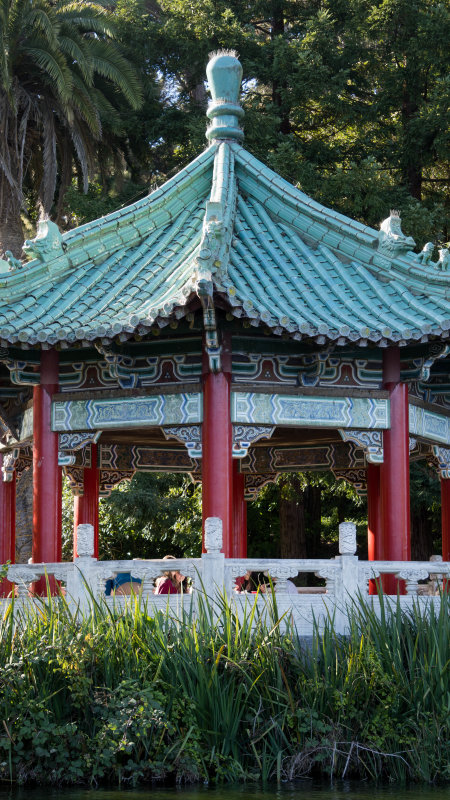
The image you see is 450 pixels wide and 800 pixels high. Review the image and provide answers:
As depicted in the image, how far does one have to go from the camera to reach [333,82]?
23.8 m

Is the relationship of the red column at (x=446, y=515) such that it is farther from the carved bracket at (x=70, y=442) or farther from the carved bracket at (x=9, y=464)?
the carved bracket at (x=9, y=464)

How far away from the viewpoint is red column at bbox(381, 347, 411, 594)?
481 inches

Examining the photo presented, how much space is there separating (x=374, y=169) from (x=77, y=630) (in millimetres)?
14802

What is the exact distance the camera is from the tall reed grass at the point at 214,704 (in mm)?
9500

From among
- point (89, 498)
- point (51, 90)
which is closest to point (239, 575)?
point (89, 498)

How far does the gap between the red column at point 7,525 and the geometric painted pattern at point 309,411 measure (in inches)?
159

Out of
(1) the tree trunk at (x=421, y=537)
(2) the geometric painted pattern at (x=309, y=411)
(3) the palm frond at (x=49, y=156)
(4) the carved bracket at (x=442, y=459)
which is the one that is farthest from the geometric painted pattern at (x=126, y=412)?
(3) the palm frond at (x=49, y=156)

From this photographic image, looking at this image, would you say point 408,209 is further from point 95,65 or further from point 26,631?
point 26,631

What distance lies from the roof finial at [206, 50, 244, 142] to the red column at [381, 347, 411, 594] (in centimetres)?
399

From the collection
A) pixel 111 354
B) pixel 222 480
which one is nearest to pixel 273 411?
pixel 222 480

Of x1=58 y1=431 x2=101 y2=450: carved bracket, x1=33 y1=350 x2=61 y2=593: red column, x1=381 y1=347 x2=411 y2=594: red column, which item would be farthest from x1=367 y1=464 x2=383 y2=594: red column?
x1=33 y1=350 x2=61 y2=593: red column

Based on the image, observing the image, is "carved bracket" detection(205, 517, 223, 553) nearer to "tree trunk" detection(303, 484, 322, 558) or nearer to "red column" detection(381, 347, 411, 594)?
"red column" detection(381, 347, 411, 594)

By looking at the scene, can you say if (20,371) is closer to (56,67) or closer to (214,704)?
(214,704)

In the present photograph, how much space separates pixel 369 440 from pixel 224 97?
5.12 meters
